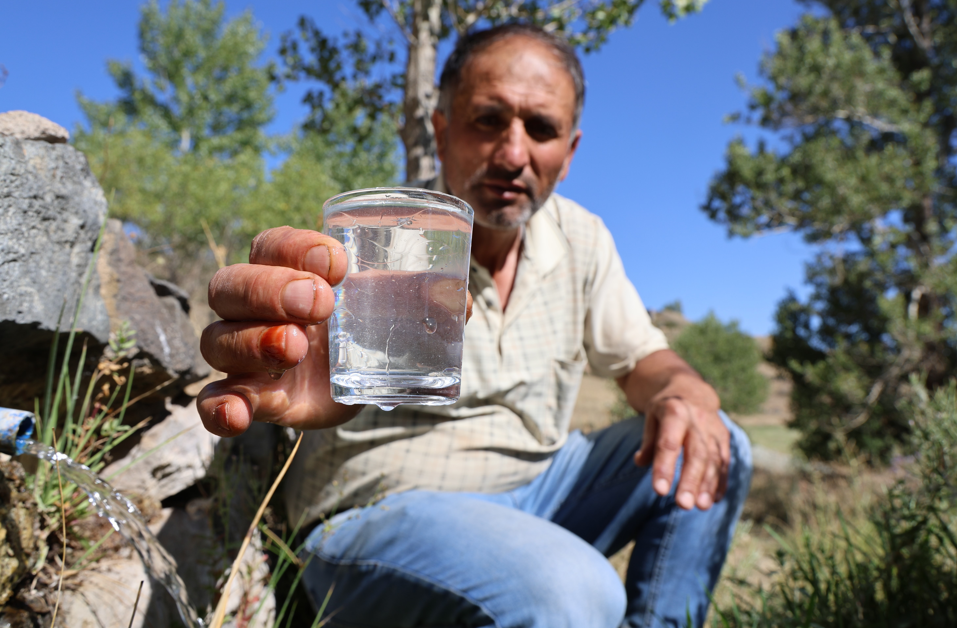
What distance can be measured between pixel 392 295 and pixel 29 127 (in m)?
1.39

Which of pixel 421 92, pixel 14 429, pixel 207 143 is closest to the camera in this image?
pixel 14 429

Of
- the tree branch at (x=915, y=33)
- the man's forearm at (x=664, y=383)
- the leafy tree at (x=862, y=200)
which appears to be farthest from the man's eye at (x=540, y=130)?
the tree branch at (x=915, y=33)

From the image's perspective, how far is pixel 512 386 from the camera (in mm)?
2383

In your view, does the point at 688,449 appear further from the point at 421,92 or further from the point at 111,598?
the point at 421,92

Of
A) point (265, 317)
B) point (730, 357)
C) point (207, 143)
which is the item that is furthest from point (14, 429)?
point (207, 143)

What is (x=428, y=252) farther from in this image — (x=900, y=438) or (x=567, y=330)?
(x=900, y=438)

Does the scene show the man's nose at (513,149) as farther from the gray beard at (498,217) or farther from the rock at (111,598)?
the rock at (111,598)

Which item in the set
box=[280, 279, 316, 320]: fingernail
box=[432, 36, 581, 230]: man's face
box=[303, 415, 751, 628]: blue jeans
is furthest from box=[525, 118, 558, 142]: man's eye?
box=[280, 279, 316, 320]: fingernail

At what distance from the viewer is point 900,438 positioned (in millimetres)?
8445

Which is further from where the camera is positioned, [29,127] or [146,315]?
[146,315]

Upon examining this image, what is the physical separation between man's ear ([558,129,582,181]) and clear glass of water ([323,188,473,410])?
1.55 meters

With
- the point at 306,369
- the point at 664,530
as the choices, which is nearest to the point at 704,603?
the point at 664,530

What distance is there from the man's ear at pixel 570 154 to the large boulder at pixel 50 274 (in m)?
1.62

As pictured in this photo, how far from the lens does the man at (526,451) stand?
187cm
